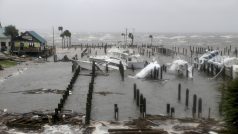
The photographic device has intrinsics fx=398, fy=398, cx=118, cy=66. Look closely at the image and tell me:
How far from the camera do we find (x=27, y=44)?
8400cm

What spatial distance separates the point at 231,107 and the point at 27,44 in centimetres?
7455

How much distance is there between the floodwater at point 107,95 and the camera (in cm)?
3591

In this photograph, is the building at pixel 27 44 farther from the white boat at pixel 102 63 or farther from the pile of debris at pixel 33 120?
the pile of debris at pixel 33 120

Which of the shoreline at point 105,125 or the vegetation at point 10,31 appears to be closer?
the shoreline at point 105,125

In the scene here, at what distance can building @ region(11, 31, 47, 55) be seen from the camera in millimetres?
81938

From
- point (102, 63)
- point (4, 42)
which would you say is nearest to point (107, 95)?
point (102, 63)

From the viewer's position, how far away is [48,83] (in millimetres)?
51781

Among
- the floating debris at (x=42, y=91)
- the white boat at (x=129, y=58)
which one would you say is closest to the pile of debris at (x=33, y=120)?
the floating debris at (x=42, y=91)

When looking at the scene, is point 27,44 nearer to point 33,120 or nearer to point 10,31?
point 10,31

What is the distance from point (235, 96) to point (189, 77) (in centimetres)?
4751

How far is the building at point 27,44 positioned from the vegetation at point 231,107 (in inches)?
2814

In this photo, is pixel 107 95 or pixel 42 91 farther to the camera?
pixel 42 91

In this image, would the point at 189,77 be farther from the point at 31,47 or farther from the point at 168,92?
the point at 31,47

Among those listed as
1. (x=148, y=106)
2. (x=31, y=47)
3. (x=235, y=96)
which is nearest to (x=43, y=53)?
(x=31, y=47)
